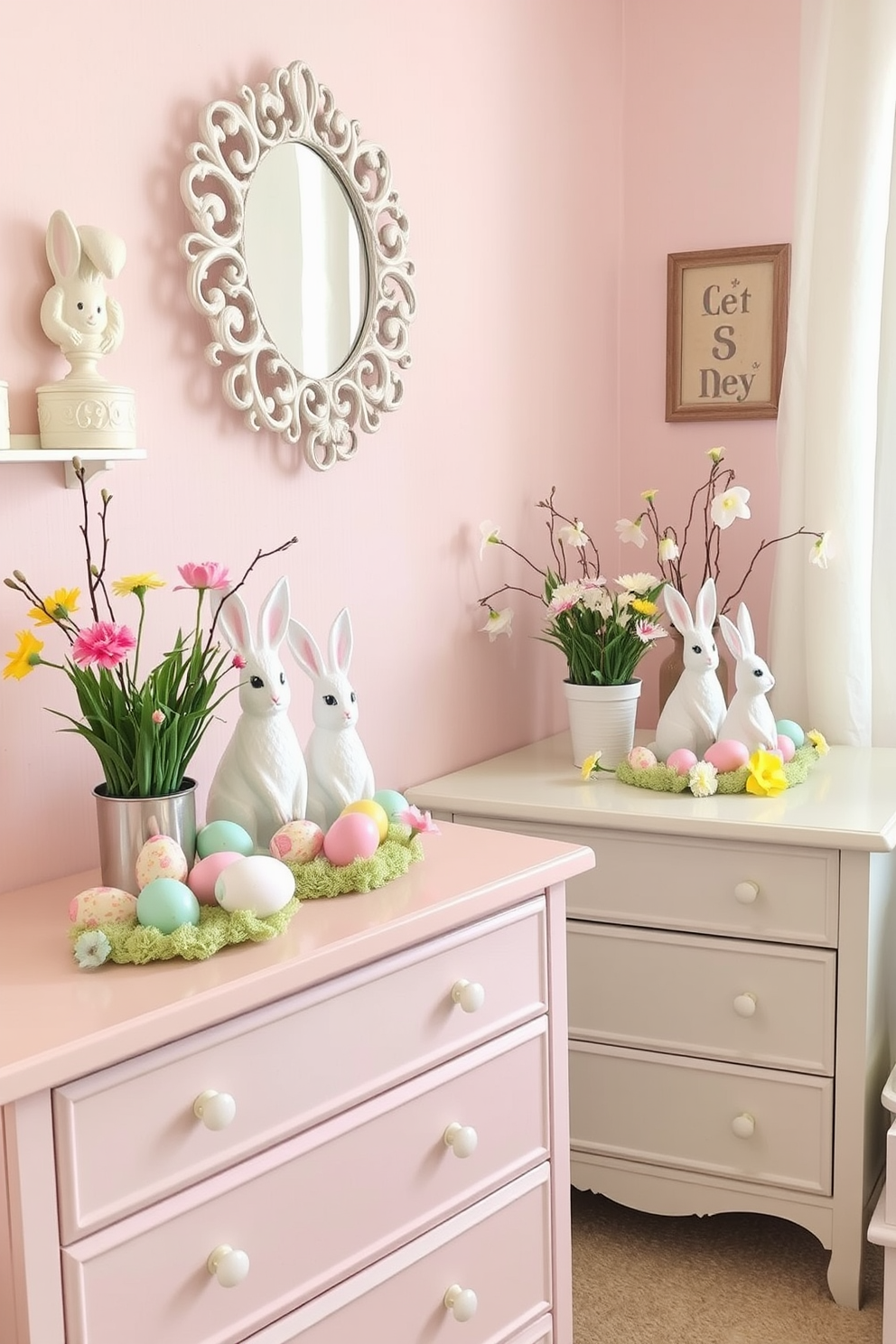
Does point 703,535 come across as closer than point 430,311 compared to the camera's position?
No

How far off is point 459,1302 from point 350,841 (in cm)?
54

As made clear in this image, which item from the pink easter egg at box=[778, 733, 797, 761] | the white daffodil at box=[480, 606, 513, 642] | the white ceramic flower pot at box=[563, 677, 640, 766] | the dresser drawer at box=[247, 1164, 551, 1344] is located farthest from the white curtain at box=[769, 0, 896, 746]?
the dresser drawer at box=[247, 1164, 551, 1344]

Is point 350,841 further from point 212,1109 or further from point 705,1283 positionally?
point 705,1283

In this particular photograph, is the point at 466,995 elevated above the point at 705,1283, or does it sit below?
above

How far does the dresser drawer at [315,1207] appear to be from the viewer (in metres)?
1.20

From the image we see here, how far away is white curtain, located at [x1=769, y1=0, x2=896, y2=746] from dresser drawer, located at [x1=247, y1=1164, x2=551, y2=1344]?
1149 millimetres

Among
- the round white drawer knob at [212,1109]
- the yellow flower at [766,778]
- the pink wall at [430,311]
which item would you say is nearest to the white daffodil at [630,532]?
the pink wall at [430,311]

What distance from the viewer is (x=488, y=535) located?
2.36 metres

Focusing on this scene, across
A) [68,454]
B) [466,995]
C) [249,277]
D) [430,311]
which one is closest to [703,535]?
[430,311]

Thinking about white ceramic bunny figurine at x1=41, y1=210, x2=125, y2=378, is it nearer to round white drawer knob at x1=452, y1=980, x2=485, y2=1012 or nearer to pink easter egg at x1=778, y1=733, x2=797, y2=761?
round white drawer knob at x1=452, y1=980, x2=485, y2=1012

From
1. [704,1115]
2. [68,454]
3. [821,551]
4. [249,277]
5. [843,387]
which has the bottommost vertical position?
[704,1115]

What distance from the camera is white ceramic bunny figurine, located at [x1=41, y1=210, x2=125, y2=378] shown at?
4.95 ft

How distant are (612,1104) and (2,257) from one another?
1523 millimetres

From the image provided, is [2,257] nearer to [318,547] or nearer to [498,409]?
[318,547]
